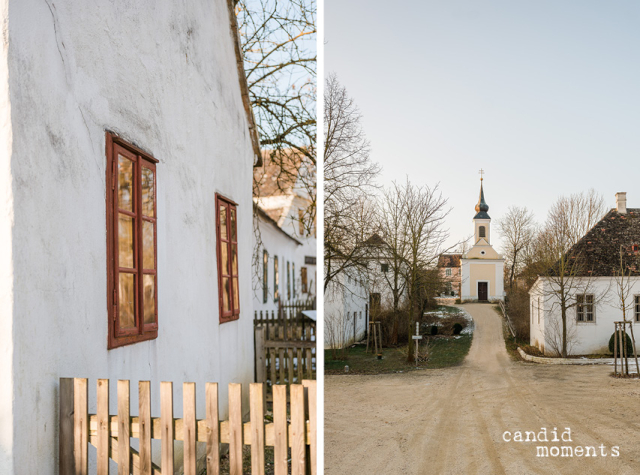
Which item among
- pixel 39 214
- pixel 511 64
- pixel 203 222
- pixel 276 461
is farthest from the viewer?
pixel 203 222

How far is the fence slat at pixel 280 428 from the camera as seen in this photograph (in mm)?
2074

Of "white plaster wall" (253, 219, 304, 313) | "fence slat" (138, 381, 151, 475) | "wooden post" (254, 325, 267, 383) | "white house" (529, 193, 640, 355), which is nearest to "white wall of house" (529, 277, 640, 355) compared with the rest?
"white house" (529, 193, 640, 355)

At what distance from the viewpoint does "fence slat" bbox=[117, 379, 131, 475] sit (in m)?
2.13

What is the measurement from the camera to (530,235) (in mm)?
2926

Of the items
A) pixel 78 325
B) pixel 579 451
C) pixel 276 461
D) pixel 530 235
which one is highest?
pixel 530 235

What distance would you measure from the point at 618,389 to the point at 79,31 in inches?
122

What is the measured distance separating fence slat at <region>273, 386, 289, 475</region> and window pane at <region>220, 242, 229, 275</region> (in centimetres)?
285

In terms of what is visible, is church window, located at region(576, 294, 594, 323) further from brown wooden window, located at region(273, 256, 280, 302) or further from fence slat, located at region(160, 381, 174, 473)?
brown wooden window, located at region(273, 256, 280, 302)

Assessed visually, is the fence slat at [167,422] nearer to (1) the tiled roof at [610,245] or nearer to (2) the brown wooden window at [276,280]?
(1) the tiled roof at [610,245]

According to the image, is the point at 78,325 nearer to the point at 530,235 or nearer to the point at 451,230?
the point at 451,230

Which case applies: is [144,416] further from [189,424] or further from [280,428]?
[280,428]

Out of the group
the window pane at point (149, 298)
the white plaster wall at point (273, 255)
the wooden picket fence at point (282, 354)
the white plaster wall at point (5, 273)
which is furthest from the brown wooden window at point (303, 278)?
the white plaster wall at point (5, 273)

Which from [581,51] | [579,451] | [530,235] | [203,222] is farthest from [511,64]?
[203,222]

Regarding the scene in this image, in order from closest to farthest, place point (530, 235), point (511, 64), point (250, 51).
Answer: point (530, 235) < point (511, 64) < point (250, 51)
